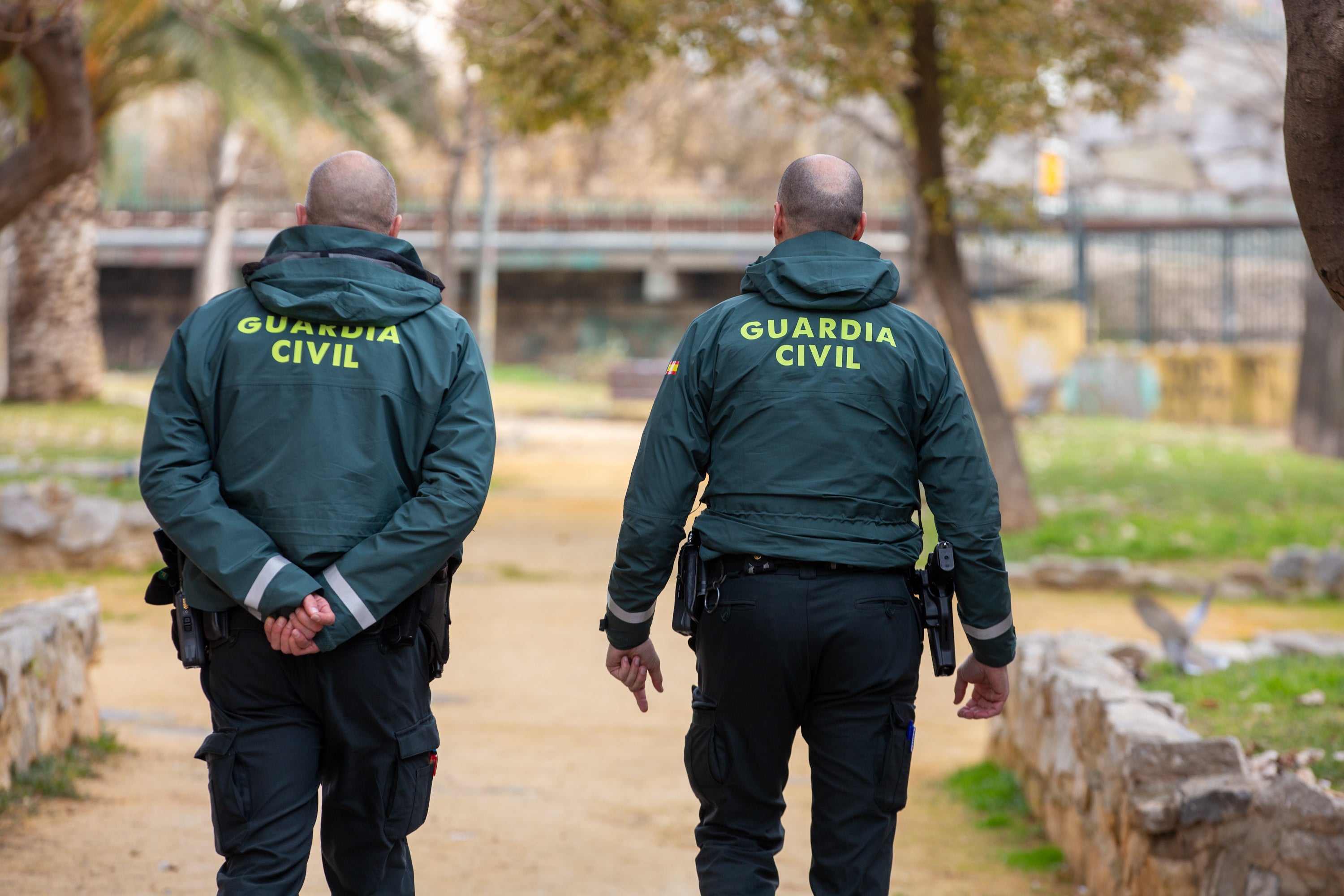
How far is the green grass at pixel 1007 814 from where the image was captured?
15.6 ft

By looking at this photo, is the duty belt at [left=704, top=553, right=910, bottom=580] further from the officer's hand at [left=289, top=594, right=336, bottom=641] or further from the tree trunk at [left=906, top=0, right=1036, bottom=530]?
the tree trunk at [left=906, top=0, right=1036, bottom=530]

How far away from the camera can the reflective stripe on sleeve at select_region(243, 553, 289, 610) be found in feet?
8.95

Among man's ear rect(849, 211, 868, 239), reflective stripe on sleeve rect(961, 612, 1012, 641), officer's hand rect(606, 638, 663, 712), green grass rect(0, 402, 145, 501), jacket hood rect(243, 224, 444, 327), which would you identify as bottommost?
green grass rect(0, 402, 145, 501)

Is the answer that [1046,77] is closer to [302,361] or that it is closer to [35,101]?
[35,101]

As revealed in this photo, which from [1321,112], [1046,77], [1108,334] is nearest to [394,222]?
[1321,112]

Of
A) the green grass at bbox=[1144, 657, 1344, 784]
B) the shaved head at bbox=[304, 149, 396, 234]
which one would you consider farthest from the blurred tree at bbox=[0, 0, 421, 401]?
the shaved head at bbox=[304, 149, 396, 234]

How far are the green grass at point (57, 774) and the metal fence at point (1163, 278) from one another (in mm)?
21161

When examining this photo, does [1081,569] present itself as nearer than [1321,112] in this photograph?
No

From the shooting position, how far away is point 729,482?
118 inches

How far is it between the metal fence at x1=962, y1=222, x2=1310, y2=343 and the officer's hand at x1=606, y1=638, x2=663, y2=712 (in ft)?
72.7

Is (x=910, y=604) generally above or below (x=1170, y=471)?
above

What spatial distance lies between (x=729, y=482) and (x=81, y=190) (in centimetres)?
1594

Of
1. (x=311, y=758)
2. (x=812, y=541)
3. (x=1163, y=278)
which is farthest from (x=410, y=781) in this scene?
(x=1163, y=278)

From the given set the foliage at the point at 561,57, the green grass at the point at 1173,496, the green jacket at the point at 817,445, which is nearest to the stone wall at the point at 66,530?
the foliage at the point at 561,57
